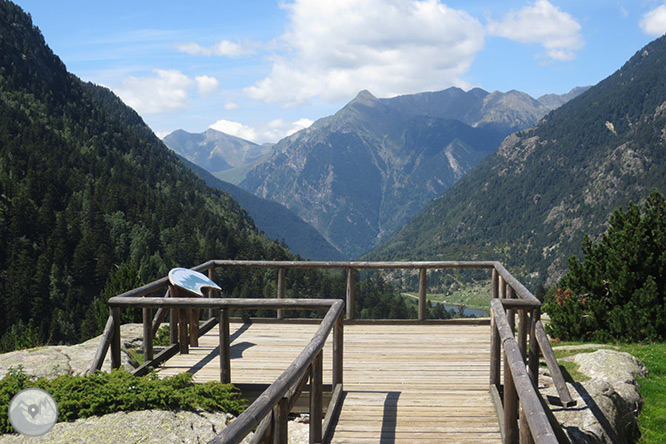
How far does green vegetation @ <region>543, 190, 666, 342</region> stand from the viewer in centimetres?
1280

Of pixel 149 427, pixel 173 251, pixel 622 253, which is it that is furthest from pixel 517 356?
pixel 173 251

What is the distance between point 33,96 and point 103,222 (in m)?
59.6

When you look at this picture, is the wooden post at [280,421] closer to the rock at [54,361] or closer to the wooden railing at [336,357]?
the wooden railing at [336,357]

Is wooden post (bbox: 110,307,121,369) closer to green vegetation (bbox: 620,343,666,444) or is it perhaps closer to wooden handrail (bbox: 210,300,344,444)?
wooden handrail (bbox: 210,300,344,444)

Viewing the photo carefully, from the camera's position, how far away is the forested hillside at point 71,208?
262 ft

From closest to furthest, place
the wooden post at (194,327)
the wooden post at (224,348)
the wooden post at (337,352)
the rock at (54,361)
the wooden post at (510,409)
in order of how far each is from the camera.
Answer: the wooden post at (510,409) → the wooden post at (337,352) → the wooden post at (224,348) → the rock at (54,361) → the wooden post at (194,327)

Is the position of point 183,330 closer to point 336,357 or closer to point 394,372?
point 336,357

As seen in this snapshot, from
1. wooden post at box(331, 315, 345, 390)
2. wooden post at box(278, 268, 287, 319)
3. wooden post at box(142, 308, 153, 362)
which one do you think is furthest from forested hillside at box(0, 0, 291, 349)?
wooden post at box(331, 315, 345, 390)

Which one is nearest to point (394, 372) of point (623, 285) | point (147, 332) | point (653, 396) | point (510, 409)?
point (510, 409)

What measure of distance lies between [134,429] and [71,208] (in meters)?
99.3

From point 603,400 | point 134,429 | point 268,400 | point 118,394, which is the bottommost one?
point 603,400

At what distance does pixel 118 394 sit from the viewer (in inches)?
235

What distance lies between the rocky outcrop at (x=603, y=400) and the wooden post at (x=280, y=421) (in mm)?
3621

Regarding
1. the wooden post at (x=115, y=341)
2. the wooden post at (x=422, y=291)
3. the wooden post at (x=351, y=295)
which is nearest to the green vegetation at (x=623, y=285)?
the wooden post at (x=422, y=291)
